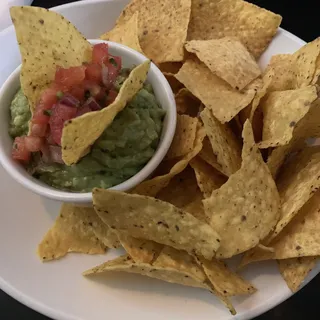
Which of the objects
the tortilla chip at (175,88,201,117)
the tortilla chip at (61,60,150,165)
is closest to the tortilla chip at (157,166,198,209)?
the tortilla chip at (175,88,201,117)

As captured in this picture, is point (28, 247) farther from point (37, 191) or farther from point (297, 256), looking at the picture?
point (297, 256)

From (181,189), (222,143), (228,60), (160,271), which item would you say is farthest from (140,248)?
(228,60)

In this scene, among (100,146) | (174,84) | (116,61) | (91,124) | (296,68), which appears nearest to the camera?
(91,124)

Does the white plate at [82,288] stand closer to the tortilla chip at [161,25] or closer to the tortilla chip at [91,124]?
the tortilla chip at [91,124]

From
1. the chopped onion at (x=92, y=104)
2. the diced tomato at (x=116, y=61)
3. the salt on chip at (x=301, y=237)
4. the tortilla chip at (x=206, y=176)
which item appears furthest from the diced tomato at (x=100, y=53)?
the salt on chip at (x=301, y=237)

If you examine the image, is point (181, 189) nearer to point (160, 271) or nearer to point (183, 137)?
point (183, 137)

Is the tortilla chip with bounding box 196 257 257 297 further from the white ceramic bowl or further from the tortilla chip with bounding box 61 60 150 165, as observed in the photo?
the tortilla chip with bounding box 61 60 150 165

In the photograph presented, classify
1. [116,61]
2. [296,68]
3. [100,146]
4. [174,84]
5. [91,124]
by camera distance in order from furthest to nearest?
[174,84] < [296,68] < [116,61] < [100,146] < [91,124]
